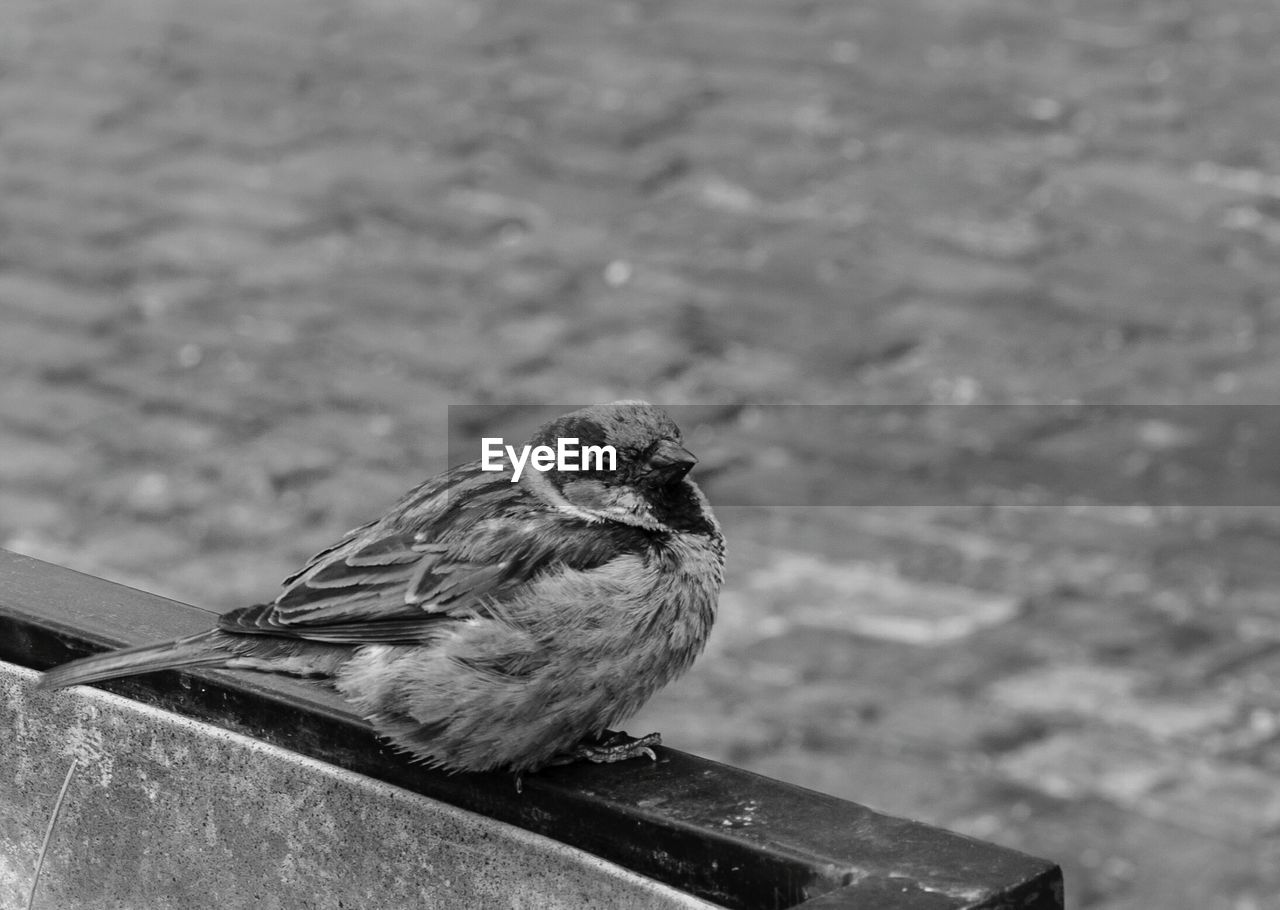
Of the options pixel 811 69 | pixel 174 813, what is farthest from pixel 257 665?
pixel 811 69

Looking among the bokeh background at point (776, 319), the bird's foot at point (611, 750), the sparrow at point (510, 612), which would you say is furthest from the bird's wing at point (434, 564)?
the bokeh background at point (776, 319)

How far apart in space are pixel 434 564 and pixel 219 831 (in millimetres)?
494

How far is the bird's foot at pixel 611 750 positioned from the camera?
8.27ft

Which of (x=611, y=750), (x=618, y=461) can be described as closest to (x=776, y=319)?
(x=618, y=461)

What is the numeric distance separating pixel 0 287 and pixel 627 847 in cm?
525

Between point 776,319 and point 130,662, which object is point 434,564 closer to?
point 130,662

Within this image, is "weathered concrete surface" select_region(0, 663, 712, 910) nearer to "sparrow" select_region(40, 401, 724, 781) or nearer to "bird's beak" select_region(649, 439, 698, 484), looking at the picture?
"sparrow" select_region(40, 401, 724, 781)

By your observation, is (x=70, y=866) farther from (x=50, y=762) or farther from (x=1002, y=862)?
(x=1002, y=862)

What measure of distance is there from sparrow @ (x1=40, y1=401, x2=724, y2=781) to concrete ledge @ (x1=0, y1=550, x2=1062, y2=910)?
0.05 meters

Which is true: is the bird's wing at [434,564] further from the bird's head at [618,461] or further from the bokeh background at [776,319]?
the bokeh background at [776,319]

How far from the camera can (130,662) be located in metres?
2.48

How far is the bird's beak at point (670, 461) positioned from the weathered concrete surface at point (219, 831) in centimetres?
64

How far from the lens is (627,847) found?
2.27 metres

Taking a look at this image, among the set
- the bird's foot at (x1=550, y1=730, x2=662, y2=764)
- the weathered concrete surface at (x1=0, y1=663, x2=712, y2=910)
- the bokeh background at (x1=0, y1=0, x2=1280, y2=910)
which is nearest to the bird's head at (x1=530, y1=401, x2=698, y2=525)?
the bird's foot at (x1=550, y1=730, x2=662, y2=764)
